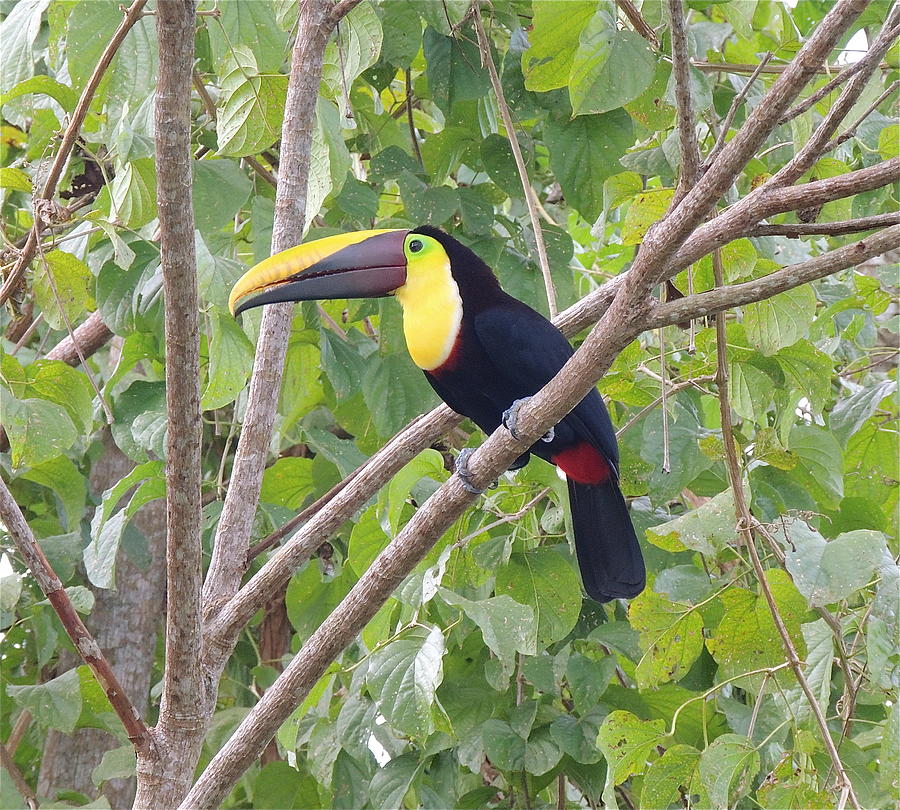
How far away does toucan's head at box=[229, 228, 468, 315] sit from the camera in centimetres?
197

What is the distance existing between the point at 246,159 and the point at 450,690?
1.40 m

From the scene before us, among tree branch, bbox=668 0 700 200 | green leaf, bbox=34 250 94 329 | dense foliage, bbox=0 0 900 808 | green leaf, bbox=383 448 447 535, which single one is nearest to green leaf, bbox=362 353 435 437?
dense foliage, bbox=0 0 900 808

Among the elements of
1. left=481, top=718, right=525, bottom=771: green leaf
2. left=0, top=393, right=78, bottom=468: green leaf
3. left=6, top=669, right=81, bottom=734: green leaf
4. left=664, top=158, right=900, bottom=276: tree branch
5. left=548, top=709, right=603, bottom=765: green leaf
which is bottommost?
left=548, top=709, right=603, bottom=765: green leaf

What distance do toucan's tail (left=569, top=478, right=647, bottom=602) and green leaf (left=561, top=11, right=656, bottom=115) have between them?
0.91 m

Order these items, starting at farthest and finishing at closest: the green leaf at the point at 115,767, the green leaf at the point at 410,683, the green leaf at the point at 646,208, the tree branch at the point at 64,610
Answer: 1. the green leaf at the point at 115,767
2. the green leaf at the point at 646,208
3. the green leaf at the point at 410,683
4. the tree branch at the point at 64,610

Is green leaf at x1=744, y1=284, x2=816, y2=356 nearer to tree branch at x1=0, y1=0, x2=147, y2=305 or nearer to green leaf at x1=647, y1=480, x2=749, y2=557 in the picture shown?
green leaf at x1=647, y1=480, x2=749, y2=557

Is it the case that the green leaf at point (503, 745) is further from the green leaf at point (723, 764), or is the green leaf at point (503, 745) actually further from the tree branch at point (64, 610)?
the tree branch at point (64, 610)

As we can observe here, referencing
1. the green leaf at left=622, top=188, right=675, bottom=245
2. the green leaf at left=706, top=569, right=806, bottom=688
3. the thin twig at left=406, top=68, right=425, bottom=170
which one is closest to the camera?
the green leaf at left=706, top=569, right=806, bottom=688

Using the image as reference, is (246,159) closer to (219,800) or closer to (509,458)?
(509,458)

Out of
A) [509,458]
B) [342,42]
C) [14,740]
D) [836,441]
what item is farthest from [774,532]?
[14,740]

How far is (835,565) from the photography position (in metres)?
1.81

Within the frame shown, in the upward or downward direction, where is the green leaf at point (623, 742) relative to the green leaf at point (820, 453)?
downward

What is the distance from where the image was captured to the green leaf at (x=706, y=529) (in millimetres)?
1950

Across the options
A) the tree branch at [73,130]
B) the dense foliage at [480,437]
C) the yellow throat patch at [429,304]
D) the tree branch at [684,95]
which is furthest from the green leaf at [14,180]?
the tree branch at [684,95]
